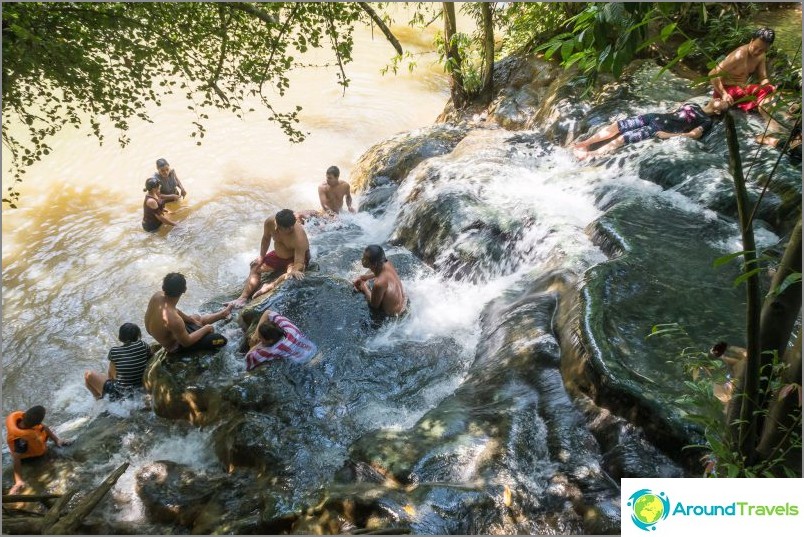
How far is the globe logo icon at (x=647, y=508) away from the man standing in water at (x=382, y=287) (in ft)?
12.2

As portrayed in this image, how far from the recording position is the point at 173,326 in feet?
17.1

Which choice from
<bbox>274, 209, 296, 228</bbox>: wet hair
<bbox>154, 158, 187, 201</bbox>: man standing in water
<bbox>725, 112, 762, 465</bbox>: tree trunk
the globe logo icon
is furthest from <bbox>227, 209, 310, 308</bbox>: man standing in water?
<bbox>725, 112, 762, 465</bbox>: tree trunk

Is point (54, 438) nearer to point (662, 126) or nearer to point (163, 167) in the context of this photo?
point (163, 167)

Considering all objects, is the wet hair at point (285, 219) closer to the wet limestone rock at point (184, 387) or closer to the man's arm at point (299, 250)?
the man's arm at point (299, 250)

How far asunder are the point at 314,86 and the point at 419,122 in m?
3.55

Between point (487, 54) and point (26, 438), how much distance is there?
30.7 ft

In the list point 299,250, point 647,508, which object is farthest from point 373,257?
point 647,508

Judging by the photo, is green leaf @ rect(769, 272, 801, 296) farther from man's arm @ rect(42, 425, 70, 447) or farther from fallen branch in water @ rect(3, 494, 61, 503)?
man's arm @ rect(42, 425, 70, 447)

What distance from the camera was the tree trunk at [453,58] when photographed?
9.93 m

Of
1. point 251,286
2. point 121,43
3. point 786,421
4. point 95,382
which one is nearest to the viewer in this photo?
point 786,421

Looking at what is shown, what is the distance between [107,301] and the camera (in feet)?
25.7

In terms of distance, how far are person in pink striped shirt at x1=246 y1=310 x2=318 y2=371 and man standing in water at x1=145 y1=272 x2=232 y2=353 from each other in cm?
64

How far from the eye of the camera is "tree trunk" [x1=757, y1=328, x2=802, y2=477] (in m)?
1.90

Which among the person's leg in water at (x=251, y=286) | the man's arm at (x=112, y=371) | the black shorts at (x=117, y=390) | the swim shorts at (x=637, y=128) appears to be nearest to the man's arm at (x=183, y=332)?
the black shorts at (x=117, y=390)
